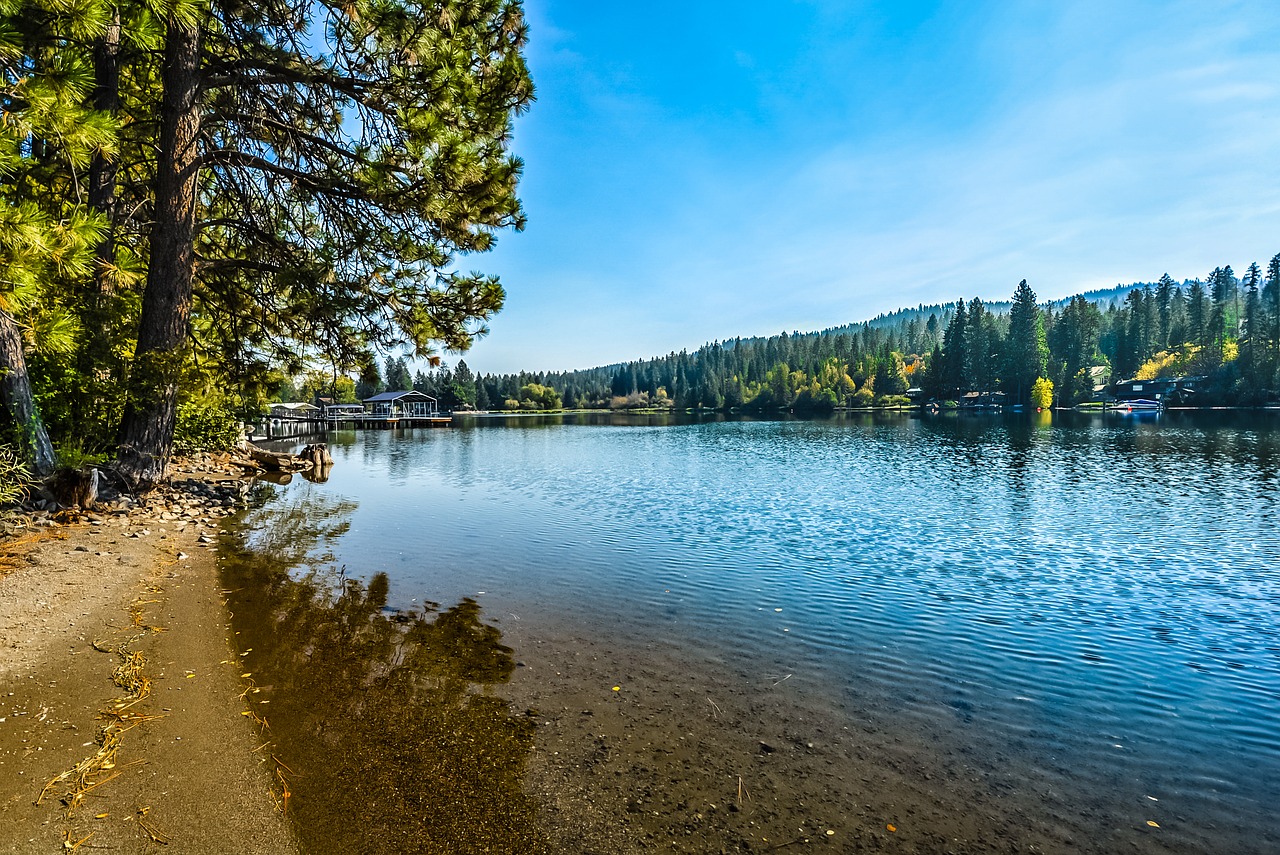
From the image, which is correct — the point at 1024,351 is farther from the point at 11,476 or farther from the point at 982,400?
the point at 11,476

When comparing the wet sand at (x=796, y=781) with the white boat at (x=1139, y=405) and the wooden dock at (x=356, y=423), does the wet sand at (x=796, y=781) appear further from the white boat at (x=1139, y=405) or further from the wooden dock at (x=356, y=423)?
the white boat at (x=1139, y=405)

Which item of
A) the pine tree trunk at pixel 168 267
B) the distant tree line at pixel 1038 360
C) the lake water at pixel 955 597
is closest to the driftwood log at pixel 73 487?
the pine tree trunk at pixel 168 267

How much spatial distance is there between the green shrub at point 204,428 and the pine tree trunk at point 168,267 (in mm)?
5294

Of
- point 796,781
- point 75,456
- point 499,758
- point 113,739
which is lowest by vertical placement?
point 796,781

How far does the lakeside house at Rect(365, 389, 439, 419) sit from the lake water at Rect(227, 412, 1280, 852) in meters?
82.5

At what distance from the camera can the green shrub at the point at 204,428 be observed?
18562 millimetres

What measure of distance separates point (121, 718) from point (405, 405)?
111155mm

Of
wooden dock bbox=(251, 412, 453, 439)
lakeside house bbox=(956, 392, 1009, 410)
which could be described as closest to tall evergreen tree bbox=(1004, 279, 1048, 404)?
lakeside house bbox=(956, 392, 1009, 410)

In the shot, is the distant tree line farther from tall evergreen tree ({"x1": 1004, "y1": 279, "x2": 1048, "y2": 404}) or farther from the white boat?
the white boat

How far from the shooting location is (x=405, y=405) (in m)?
108

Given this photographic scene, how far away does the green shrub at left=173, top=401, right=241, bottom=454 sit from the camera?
731 inches

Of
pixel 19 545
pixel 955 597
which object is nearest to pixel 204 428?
pixel 19 545

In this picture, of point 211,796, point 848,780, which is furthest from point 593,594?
point 211,796

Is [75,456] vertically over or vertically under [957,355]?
under
